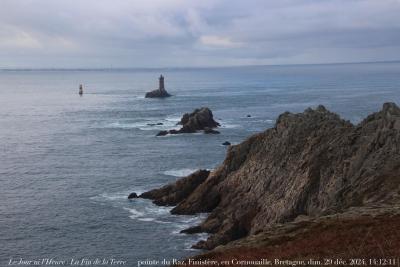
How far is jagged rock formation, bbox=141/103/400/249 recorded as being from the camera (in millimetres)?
52000

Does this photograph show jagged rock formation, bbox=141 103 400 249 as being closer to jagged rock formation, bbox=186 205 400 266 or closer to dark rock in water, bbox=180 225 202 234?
dark rock in water, bbox=180 225 202 234

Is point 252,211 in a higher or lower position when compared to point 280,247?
lower

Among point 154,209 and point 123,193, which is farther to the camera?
point 123,193

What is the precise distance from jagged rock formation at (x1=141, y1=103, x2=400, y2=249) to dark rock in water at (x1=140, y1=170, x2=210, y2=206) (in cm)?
109

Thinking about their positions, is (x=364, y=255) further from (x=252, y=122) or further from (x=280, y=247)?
(x=252, y=122)

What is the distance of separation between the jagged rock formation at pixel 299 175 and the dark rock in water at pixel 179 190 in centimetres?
109

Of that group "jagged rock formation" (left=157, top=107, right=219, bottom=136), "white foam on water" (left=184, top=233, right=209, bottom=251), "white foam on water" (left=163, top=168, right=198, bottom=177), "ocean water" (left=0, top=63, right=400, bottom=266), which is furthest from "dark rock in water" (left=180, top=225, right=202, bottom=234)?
"jagged rock formation" (left=157, top=107, right=219, bottom=136)

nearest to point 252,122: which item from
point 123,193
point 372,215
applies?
point 123,193

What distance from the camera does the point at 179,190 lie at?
7488 centimetres

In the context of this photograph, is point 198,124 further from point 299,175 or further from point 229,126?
point 299,175

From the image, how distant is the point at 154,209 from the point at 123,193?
9.67 meters

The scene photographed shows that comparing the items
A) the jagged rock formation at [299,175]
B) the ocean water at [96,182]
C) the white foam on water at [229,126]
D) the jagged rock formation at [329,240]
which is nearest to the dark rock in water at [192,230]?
the jagged rock formation at [299,175]

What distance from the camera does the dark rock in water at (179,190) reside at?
73938 mm

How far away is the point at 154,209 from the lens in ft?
236
